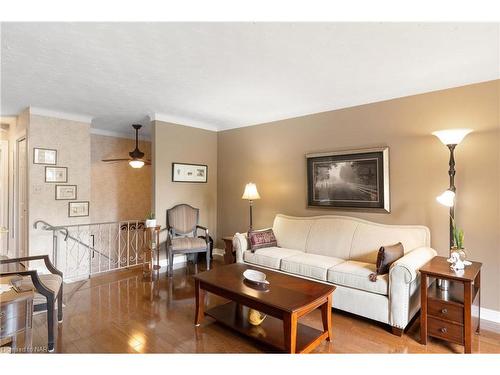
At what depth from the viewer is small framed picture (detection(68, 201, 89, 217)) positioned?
426 cm

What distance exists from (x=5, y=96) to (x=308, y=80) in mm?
3701

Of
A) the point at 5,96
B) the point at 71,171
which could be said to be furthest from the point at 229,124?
the point at 5,96

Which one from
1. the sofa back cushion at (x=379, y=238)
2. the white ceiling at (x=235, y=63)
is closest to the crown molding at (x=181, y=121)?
the white ceiling at (x=235, y=63)

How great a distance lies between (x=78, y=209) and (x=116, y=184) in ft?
5.33

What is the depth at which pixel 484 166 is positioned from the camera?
8.91 ft

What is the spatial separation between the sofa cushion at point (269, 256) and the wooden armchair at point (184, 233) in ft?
2.83

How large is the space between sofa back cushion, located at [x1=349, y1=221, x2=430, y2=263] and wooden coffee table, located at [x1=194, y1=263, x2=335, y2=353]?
111 centimetres

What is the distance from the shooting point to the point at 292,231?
3879 millimetres

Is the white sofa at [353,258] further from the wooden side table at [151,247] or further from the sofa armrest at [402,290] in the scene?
the wooden side table at [151,247]

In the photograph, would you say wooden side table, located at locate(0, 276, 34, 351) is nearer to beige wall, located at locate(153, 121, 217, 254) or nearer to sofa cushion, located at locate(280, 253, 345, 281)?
sofa cushion, located at locate(280, 253, 345, 281)

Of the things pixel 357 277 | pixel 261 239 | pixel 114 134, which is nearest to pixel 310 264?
pixel 357 277

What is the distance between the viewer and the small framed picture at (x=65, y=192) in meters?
4.14

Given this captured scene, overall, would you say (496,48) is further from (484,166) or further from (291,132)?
(291,132)

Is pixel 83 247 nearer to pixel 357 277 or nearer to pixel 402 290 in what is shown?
pixel 357 277
